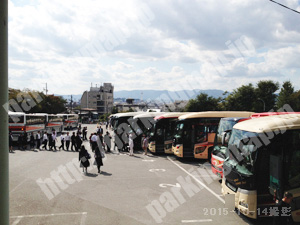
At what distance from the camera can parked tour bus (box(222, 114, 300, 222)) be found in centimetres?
727

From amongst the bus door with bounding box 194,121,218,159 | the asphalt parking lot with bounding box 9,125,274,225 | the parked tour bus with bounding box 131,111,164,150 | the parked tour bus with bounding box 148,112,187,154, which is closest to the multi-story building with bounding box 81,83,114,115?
the parked tour bus with bounding box 131,111,164,150

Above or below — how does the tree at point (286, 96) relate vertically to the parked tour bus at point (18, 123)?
above

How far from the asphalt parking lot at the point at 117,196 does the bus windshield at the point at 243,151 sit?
157cm

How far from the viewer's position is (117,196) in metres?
10.2

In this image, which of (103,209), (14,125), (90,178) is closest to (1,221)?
(103,209)

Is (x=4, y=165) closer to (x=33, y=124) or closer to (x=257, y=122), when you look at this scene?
(x=257, y=122)

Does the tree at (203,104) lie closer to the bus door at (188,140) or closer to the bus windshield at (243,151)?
the bus door at (188,140)

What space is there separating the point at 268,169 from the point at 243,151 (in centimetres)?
86

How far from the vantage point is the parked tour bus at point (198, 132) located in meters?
17.6

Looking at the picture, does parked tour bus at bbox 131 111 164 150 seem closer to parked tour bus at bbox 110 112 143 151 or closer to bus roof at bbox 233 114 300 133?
parked tour bus at bbox 110 112 143 151

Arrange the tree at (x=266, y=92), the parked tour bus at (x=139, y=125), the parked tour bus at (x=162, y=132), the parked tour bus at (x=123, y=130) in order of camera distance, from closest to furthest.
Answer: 1. the parked tour bus at (x=162, y=132)
2. the parked tour bus at (x=123, y=130)
3. the parked tour bus at (x=139, y=125)
4. the tree at (x=266, y=92)

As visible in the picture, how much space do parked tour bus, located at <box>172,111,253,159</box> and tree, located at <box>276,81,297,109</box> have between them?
4186cm

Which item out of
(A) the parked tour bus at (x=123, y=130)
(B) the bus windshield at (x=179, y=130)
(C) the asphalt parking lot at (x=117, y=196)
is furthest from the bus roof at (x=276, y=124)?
(A) the parked tour bus at (x=123, y=130)

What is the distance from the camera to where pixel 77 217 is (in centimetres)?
811
